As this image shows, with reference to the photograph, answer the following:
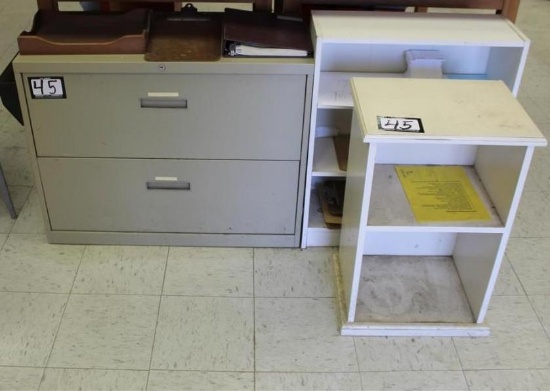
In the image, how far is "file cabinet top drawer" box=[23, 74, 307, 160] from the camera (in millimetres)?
2043

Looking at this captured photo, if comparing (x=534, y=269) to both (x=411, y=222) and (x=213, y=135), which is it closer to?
(x=411, y=222)

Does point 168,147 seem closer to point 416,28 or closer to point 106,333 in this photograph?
point 106,333

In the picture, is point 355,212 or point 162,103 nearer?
point 355,212

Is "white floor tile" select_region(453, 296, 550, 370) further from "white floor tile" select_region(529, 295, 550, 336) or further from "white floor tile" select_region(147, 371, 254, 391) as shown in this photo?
"white floor tile" select_region(147, 371, 254, 391)

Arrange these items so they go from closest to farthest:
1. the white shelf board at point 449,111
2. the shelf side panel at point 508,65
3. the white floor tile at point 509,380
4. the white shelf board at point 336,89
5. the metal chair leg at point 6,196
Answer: the white shelf board at point 449,111 → the white floor tile at point 509,380 → the shelf side panel at point 508,65 → the white shelf board at point 336,89 → the metal chair leg at point 6,196

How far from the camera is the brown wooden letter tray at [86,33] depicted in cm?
202

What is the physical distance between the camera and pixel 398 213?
1.93 m

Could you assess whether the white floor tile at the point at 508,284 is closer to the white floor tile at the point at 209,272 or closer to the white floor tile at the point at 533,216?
the white floor tile at the point at 533,216

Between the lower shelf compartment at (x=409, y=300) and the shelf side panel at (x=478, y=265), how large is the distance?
0.04 m

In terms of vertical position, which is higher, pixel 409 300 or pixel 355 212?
pixel 355 212

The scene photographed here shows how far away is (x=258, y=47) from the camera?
2.05 m

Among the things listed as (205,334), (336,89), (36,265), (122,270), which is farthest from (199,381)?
(336,89)

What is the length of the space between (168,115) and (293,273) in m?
0.74

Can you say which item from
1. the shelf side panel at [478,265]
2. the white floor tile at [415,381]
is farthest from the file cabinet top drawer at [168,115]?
the white floor tile at [415,381]
